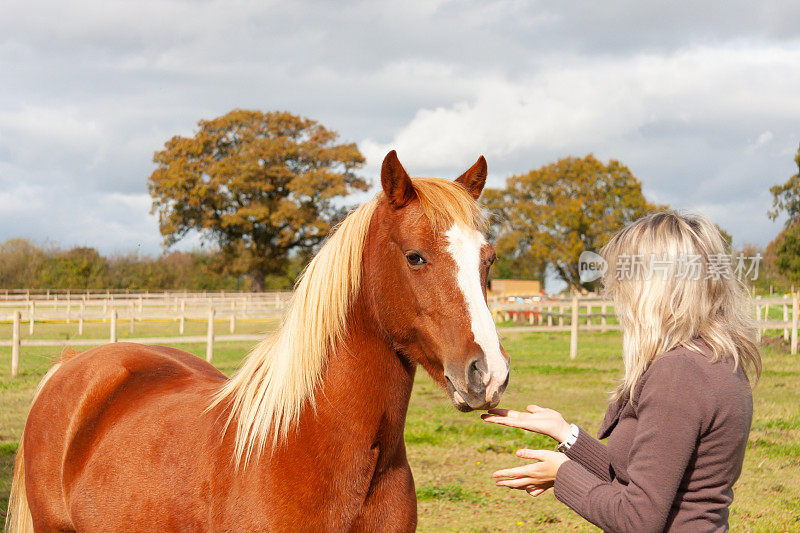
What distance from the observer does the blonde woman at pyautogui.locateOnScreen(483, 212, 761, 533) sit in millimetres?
1625

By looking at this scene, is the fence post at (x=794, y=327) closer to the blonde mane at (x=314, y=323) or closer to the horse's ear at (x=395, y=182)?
the blonde mane at (x=314, y=323)

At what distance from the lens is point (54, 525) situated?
3.17 m

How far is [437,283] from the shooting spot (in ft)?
6.98

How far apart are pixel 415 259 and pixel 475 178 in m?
0.62

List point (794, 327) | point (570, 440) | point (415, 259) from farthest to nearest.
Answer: point (794, 327)
point (415, 259)
point (570, 440)

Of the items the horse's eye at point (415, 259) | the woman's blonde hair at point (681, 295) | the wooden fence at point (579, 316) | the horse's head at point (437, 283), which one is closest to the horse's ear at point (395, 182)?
the horse's head at point (437, 283)

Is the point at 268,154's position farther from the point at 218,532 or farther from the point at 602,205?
the point at 218,532

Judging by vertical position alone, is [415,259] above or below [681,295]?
above

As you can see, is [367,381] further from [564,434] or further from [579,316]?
[579,316]

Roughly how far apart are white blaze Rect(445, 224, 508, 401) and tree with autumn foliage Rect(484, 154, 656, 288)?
3606 centimetres

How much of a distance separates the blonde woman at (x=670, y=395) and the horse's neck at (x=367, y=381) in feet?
1.50

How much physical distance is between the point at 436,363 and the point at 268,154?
36.6m

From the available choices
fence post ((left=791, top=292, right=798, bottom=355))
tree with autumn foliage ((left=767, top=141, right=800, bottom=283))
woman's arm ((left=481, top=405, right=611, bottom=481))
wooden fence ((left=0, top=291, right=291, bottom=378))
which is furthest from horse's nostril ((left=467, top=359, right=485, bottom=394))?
tree with autumn foliage ((left=767, top=141, right=800, bottom=283))

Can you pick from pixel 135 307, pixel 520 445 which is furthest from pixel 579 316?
pixel 135 307
